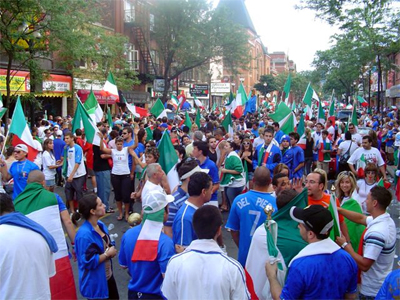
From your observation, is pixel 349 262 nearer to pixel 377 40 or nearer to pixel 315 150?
pixel 315 150

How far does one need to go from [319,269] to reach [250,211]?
1614mm

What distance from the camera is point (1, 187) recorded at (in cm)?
712

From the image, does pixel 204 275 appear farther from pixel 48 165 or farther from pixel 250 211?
pixel 48 165

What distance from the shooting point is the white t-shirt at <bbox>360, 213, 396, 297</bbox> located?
3.65m

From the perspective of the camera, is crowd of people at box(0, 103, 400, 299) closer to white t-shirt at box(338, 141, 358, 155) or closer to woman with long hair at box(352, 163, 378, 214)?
woman with long hair at box(352, 163, 378, 214)

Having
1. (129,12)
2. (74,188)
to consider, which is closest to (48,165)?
(74,188)

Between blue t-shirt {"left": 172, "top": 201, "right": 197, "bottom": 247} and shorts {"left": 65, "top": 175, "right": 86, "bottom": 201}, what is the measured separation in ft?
18.1

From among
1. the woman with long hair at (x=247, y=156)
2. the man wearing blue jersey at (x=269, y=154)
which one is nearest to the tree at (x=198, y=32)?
the woman with long hair at (x=247, y=156)

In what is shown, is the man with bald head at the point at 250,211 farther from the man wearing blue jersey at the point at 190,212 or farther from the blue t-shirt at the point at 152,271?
the blue t-shirt at the point at 152,271

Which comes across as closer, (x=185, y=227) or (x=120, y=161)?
(x=185, y=227)

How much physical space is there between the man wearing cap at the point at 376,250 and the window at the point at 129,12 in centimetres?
3494

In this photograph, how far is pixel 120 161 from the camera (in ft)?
29.0

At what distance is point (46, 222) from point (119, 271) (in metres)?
2.12

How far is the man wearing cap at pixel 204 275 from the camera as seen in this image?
2.76 meters
